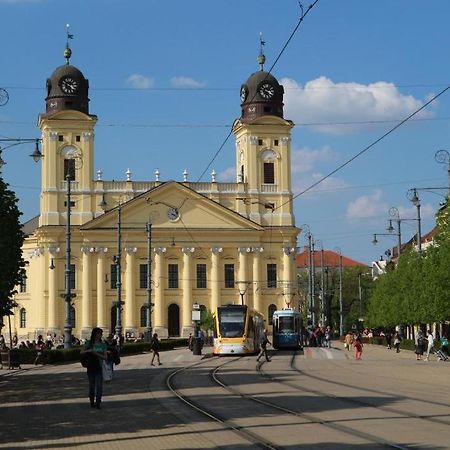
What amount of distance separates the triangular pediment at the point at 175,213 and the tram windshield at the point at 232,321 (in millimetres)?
47058

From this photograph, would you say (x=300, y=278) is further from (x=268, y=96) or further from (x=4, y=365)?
(x=4, y=365)

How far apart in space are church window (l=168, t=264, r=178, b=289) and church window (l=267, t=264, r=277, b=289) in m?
9.49

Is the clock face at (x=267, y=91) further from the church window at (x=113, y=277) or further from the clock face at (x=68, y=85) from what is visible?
the church window at (x=113, y=277)

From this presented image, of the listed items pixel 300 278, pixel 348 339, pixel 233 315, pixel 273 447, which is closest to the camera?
pixel 273 447

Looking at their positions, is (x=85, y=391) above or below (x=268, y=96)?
below

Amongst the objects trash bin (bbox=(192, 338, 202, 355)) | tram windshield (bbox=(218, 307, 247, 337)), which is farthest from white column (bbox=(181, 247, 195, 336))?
tram windshield (bbox=(218, 307, 247, 337))

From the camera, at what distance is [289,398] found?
23.2 m

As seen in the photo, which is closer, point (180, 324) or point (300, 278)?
point (180, 324)

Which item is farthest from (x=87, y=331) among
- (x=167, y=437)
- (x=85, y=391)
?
(x=167, y=437)

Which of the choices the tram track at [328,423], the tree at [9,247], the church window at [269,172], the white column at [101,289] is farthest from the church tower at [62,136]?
the tram track at [328,423]

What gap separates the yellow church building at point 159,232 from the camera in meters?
102

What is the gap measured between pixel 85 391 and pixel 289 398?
21.5 feet

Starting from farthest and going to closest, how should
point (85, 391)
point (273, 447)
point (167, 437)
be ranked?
point (85, 391) < point (167, 437) < point (273, 447)

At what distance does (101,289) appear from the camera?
10344cm
